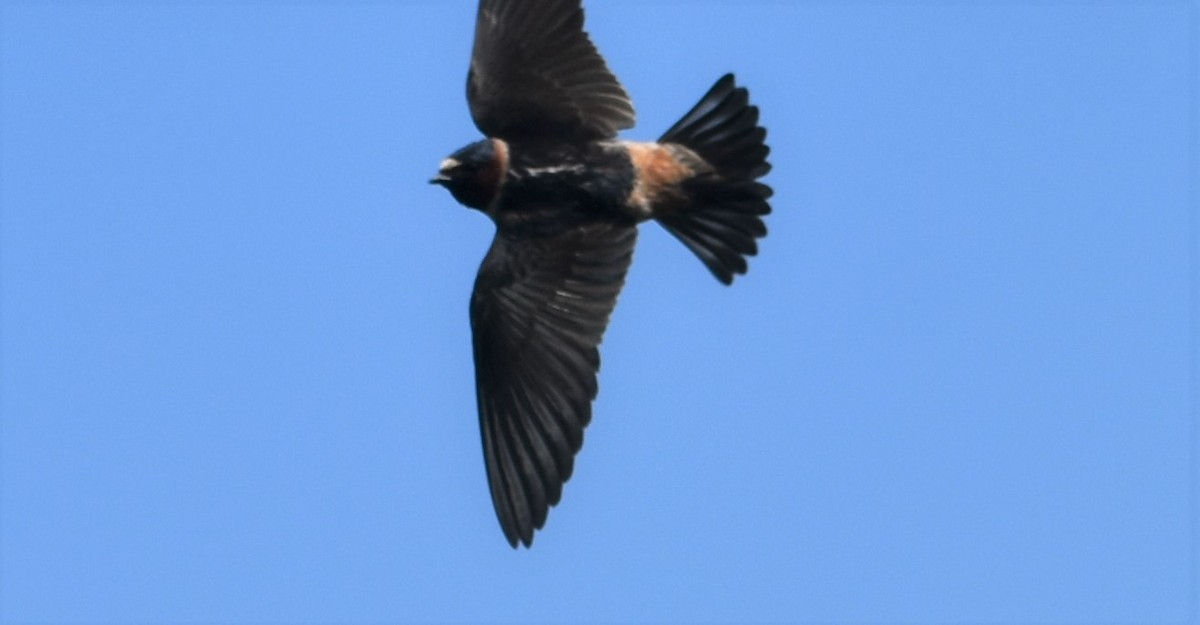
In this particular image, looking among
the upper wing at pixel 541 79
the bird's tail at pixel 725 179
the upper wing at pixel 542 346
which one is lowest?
the upper wing at pixel 542 346

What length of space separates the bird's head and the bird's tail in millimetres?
692

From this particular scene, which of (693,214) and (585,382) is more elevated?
(693,214)

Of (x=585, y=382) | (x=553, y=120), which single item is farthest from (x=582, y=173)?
(x=585, y=382)

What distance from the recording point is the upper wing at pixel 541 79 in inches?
320

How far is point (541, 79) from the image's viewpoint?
27.1 feet

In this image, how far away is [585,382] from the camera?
26.7 ft

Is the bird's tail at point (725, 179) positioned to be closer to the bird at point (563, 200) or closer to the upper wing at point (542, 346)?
the bird at point (563, 200)

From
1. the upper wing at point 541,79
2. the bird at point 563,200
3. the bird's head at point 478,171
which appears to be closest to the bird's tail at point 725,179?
the bird at point 563,200

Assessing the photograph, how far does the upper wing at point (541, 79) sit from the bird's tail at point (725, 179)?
1.02 ft

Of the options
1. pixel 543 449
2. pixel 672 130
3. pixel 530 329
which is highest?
pixel 672 130

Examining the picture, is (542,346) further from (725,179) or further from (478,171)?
(725,179)

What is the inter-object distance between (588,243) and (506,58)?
0.89 metres

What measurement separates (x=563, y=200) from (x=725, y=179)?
0.68 metres

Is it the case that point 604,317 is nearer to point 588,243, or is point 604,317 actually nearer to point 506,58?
point 588,243
